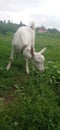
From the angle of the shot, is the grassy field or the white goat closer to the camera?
the grassy field

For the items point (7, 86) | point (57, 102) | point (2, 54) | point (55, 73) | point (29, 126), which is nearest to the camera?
point (29, 126)

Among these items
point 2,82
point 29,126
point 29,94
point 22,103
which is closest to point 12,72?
point 2,82

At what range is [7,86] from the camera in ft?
24.4

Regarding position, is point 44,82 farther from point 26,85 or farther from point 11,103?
point 11,103

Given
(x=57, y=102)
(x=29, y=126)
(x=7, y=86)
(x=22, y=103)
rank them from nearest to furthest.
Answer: (x=29, y=126) < (x=22, y=103) < (x=57, y=102) < (x=7, y=86)

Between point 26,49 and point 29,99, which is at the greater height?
point 26,49

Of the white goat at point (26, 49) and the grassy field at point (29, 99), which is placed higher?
the white goat at point (26, 49)

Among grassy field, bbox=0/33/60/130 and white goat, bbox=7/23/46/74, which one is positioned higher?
white goat, bbox=7/23/46/74

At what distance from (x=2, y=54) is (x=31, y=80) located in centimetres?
289

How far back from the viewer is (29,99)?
21.3ft

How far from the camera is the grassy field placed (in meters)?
5.81

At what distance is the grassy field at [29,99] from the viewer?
19.1ft

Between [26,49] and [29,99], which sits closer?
[29,99]

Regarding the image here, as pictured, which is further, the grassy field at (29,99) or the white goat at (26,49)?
the white goat at (26,49)
